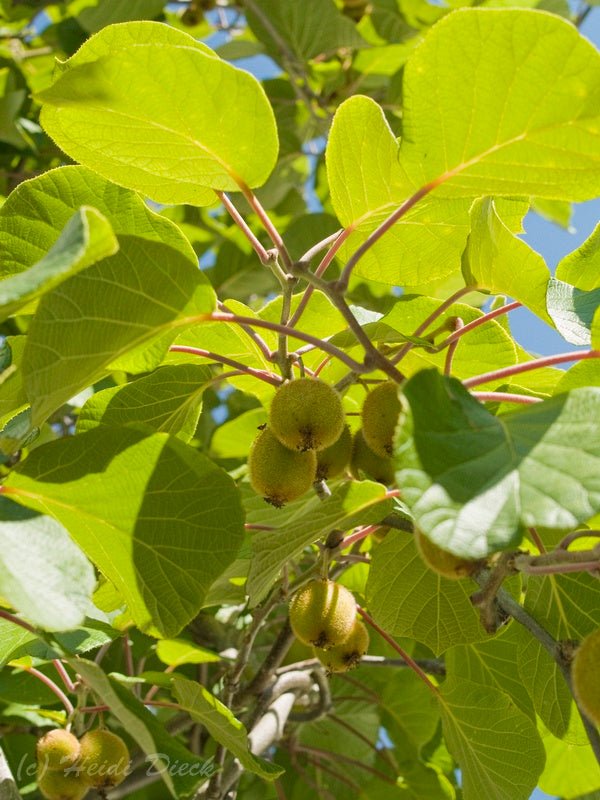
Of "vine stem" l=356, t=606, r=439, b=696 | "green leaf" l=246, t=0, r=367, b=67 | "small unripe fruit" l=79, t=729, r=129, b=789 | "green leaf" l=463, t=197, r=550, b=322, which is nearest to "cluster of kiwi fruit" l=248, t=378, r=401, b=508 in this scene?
"green leaf" l=463, t=197, r=550, b=322

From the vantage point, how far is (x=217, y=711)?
Result: 4.26ft

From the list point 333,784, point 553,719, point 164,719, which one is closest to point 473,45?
point 553,719

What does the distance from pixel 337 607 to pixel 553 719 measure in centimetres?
39

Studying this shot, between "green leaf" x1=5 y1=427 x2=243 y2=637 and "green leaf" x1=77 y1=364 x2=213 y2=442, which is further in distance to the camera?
A: "green leaf" x1=77 y1=364 x2=213 y2=442

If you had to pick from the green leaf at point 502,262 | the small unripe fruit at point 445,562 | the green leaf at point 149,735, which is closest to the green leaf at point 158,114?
the green leaf at point 502,262

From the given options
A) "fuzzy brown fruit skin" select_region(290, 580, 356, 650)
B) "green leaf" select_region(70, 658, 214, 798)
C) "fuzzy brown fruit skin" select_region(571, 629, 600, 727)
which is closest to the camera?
"fuzzy brown fruit skin" select_region(571, 629, 600, 727)

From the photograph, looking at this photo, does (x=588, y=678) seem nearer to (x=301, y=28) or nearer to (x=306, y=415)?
(x=306, y=415)

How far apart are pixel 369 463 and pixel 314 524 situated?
13 cm

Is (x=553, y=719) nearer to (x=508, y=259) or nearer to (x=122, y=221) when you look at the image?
(x=508, y=259)

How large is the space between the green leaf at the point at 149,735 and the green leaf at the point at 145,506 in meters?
0.11

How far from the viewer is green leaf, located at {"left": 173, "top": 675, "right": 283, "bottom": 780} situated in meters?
1.30

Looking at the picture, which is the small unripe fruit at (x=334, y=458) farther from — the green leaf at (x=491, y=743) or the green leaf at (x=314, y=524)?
the green leaf at (x=491, y=743)

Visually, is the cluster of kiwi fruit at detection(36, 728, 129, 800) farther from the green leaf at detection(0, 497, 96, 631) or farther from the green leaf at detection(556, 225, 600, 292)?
the green leaf at detection(556, 225, 600, 292)

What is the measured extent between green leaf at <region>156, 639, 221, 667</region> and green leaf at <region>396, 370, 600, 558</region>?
0.95 m
